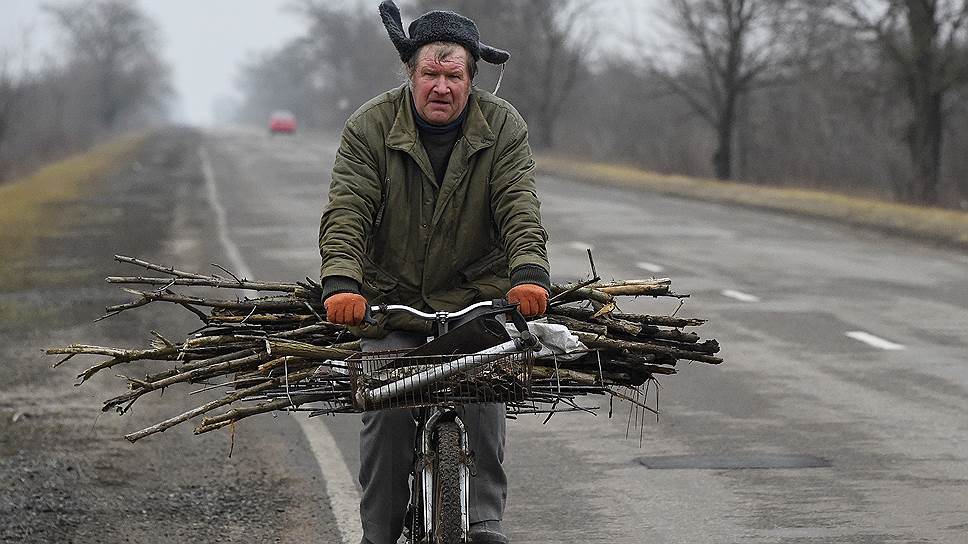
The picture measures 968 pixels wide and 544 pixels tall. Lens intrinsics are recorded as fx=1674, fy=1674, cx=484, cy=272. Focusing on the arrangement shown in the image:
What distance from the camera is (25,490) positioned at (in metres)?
7.63

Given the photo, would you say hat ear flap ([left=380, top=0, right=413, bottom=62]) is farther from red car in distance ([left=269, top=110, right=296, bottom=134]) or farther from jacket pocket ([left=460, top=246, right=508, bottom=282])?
red car in distance ([left=269, top=110, right=296, bottom=134])

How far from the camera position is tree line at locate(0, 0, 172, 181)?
63691mm

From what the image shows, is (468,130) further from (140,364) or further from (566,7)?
(566,7)

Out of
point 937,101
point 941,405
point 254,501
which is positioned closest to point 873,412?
point 941,405

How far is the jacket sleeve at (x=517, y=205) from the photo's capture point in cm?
487

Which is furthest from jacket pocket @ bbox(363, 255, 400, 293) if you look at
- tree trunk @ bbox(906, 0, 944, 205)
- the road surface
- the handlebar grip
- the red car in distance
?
the red car in distance

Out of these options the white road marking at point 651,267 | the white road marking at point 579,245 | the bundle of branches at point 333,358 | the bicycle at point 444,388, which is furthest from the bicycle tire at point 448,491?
the white road marking at point 579,245

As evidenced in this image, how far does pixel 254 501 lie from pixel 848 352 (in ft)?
20.0

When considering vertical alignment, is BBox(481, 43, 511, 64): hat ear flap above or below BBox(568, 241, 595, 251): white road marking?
above

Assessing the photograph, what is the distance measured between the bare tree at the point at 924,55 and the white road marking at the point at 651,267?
590 inches

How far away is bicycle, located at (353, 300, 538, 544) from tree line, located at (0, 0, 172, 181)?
1832 inches

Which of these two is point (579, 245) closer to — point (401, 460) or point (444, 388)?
point (401, 460)

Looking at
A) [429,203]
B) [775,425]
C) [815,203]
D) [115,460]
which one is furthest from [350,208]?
[815,203]

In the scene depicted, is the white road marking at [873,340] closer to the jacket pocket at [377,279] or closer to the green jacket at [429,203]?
the green jacket at [429,203]
